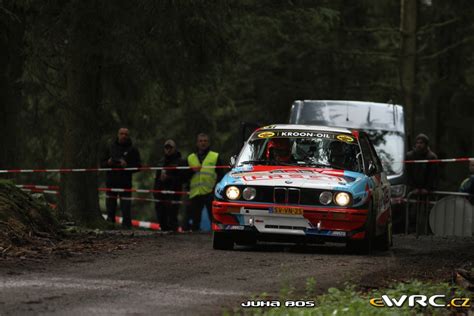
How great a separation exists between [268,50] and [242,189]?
21631mm

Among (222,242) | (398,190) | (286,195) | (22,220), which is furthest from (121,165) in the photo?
(286,195)

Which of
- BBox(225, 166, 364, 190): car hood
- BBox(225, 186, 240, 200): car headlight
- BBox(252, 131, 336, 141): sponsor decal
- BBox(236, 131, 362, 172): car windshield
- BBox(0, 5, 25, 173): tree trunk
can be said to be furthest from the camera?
BBox(0, 5, 25, 173): tree trunk

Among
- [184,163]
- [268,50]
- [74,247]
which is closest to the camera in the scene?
[74,247]

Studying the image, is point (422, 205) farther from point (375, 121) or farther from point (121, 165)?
point (121, 165)

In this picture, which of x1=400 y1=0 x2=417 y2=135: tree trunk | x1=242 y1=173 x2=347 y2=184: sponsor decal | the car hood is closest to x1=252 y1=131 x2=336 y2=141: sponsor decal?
the car hood

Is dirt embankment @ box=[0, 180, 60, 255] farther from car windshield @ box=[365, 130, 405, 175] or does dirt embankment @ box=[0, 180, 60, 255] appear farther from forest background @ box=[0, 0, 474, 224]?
car windshield @ box=[365, 130, 405, 175]

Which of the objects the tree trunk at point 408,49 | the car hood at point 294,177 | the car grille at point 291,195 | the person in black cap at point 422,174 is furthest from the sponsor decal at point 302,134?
the tree trunk at point 408,49

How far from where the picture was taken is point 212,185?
80.3 ft

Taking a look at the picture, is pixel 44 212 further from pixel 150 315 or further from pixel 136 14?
pixel 150 315

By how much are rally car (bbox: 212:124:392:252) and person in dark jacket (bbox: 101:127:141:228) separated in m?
7.95

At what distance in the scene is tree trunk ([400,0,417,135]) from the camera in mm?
34312

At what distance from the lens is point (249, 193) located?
15.7 m

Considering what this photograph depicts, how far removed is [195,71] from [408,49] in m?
14.1

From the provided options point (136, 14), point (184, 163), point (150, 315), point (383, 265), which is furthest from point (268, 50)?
point (150, 315)
